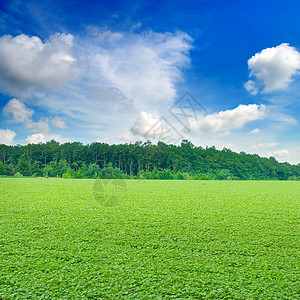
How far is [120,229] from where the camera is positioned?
3.77 meters

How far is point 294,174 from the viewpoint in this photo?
51.5m

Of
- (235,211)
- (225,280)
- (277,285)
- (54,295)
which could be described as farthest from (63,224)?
(235,211)

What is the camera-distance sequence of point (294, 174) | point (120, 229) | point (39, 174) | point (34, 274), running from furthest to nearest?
point (294, 174)
point (39, 174)
point (120, 229)
point (34, 274)

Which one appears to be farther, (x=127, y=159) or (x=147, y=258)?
(x=127, y=159)

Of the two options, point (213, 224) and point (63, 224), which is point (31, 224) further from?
point (213, 224)

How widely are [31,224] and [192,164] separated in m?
42.0

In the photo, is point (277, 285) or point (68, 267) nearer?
point (277, 285)

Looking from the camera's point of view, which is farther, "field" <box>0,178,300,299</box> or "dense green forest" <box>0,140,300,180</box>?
"dense green forest" <box>0,140,300,180</box>

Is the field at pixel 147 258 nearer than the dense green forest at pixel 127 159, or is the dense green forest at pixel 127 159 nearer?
the field at pixel 147 258

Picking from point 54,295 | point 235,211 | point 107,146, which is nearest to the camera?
point 54,295

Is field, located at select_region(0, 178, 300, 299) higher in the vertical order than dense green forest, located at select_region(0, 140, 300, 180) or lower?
lower

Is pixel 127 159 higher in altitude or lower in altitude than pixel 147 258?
higher

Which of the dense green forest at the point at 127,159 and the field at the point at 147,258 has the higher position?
the dense green forest at the point at 127,159

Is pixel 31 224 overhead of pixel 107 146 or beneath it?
beneath
